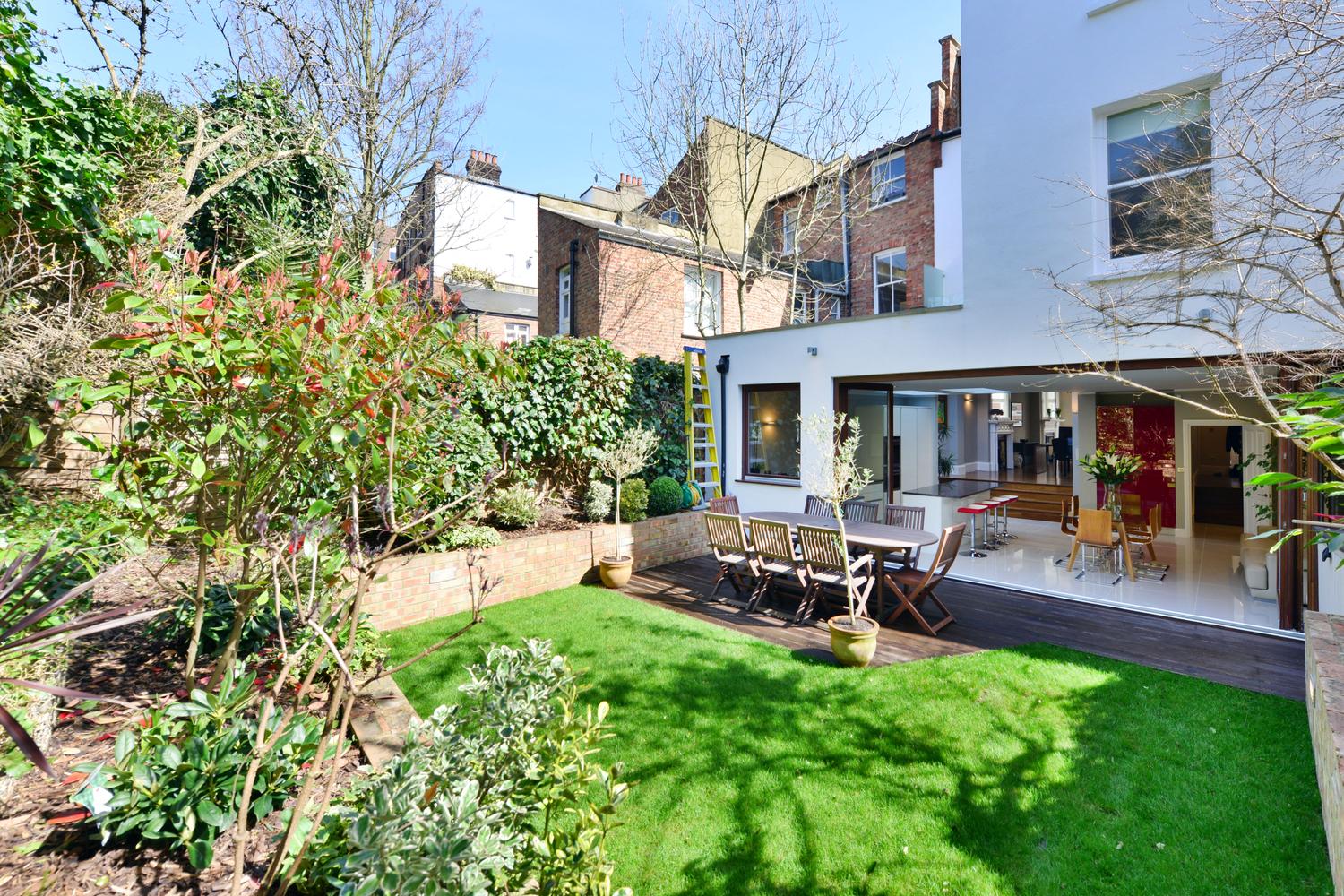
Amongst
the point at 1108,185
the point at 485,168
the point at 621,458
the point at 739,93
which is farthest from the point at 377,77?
the point at 1108,185

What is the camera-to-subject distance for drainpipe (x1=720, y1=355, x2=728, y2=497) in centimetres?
1147

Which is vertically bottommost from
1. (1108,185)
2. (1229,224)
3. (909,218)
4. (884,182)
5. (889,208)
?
(1229,224)

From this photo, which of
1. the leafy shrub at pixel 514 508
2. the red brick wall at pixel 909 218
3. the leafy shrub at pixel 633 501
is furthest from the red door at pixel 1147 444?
the leafy shrub at pixel 514 508

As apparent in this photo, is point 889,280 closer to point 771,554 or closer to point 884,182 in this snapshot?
point 884,182

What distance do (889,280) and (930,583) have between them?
12.5 m

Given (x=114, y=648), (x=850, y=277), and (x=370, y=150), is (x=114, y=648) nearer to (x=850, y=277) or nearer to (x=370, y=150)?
(x=370, y=150)

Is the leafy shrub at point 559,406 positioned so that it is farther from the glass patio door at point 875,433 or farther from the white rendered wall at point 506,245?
the white rendered wall at point 506,245

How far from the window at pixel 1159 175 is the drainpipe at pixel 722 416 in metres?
6.29

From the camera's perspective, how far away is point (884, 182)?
15508mm

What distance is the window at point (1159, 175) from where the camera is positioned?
18.7 feet

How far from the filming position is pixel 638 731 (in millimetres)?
4480

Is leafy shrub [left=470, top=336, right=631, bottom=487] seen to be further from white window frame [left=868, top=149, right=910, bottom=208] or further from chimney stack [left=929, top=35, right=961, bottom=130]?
chimney stack [left=929, top=35, right=961, bottom=130]

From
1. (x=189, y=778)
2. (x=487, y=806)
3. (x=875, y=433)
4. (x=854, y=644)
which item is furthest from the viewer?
(x=875, y=433)

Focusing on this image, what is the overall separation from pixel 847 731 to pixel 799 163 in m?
16.8
